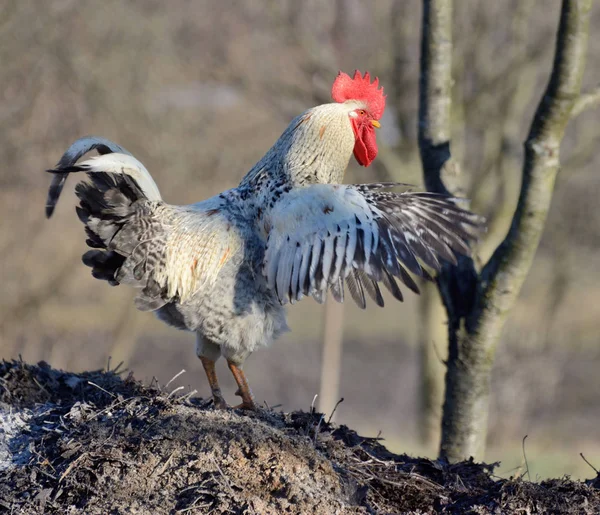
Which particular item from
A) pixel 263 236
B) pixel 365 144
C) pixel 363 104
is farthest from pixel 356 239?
pixel 363 104

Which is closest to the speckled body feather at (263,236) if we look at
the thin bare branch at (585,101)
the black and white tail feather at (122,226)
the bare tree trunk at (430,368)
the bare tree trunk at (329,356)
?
the black and white tail feather at (122,226)

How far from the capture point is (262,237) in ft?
14.8

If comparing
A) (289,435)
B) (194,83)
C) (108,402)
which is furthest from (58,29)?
(289,435)

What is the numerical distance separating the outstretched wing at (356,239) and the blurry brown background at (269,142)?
564 cm

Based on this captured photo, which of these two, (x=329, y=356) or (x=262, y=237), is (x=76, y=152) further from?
(x=329, y=356)

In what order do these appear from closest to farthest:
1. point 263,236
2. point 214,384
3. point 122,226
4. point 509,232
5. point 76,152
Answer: point 122,226, point 263,236, point 76,152, point 214,384, point 509,232

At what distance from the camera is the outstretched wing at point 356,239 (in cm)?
395

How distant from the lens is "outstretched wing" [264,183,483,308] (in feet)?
13.0

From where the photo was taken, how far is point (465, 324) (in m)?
5.12

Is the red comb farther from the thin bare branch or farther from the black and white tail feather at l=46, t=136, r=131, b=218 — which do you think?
the black and white tail feather at l=46, t=136, r=131, b=218

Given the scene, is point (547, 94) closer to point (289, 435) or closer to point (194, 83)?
point (289, 435)

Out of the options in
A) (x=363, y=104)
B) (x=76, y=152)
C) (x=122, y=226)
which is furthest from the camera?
(x=363, y=104)

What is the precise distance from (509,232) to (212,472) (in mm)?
2565

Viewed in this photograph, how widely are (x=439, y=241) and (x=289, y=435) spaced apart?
1.32m
